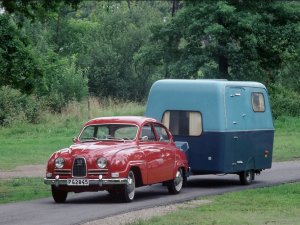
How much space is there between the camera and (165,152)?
22172 millimetres

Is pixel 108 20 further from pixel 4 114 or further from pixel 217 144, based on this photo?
pixel 217 144

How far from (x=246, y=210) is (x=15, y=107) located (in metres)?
30.7

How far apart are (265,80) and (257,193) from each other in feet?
107

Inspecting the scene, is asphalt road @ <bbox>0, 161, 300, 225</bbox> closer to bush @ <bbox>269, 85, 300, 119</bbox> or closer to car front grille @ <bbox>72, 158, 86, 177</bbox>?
car front grille @ <bbox>72, 158, 86, 177</bbox>

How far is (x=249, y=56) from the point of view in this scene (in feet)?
169

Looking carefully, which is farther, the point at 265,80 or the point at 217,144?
the point at 265,80

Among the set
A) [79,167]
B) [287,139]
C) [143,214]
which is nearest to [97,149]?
[79,167]

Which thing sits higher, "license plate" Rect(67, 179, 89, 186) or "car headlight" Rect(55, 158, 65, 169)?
"car headlight" Rect(55, 158, 65, 169)

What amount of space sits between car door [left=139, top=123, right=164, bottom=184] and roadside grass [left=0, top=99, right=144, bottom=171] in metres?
10.5

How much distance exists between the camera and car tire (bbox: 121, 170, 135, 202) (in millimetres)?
20359

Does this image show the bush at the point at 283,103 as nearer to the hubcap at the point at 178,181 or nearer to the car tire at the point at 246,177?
the car tire at the point at 246,177

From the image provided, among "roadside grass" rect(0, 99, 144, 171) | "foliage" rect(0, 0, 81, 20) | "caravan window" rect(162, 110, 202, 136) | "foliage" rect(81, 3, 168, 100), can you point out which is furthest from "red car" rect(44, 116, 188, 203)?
"foliage" rect(81, 3, 168, 100)

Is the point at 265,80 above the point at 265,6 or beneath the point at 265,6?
beneath

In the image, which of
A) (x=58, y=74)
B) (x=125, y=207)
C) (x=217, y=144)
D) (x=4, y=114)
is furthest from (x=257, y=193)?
(x=58, y=74)
